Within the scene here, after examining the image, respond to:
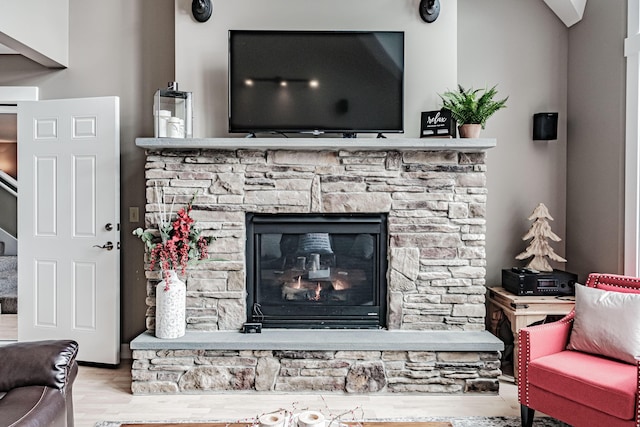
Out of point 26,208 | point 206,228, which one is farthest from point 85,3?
point 206,228

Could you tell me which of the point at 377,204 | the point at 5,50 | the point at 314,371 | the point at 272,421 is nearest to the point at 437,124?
the point at 377,204

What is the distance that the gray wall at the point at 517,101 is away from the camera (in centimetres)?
364

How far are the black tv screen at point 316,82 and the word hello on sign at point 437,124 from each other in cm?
17

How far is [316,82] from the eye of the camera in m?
3.21

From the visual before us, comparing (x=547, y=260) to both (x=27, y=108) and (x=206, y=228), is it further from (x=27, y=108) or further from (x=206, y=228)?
(x=27, y=108)

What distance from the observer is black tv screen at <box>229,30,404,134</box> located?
10.5ft

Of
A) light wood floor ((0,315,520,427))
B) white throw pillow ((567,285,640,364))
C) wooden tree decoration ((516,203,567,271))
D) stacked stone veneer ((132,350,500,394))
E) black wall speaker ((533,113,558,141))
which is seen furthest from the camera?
black wall speaker ((533,113,558,141))

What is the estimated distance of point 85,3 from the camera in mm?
3662

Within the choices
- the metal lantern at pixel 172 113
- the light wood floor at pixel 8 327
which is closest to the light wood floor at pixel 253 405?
the light wood floor at pixel 8 327

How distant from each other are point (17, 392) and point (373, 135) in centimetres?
254

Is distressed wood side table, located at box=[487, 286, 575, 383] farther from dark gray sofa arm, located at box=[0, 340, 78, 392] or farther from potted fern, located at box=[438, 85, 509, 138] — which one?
dark gray sofa arm, located at box=[0, 340, 78, 392]

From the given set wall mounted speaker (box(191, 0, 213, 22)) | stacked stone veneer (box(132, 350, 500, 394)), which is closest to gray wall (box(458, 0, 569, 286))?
stacked stone veneer (box(132, 350, 500, 394))

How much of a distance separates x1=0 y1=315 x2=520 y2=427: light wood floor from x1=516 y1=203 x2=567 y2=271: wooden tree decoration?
0.91 m

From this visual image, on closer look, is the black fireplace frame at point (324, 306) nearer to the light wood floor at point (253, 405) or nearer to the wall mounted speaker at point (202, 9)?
the light wood floor at point (253, 405)
